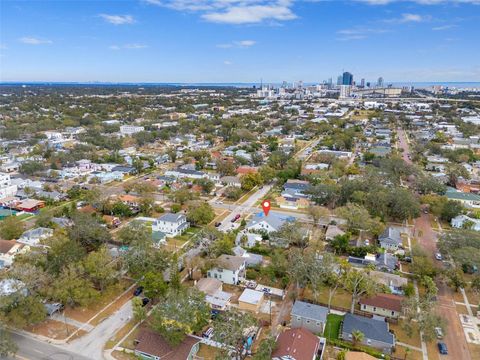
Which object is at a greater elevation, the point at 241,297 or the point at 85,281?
the point at 85,281

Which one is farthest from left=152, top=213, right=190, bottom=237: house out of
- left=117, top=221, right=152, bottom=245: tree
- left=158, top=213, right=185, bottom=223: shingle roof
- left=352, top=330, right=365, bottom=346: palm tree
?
left=352, top=330, right=365, bottom=346: palm tree

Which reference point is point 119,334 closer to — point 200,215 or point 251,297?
point 251,297

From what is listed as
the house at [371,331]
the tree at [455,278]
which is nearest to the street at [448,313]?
the tree at [455,278]

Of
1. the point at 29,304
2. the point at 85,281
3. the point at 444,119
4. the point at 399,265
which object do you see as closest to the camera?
the point at 29,304

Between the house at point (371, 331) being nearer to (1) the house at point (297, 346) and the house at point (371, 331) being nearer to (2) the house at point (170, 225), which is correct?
(1) the house at point (297, 346)

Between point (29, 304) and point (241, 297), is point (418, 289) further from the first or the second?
point (29, 304)

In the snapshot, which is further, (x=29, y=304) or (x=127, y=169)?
(x=127, y=169)

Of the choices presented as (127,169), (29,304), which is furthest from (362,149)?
(29,304)

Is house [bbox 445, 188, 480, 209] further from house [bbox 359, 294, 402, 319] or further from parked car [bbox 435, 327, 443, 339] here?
parked car [bbox 435, 327, 443, 339]
